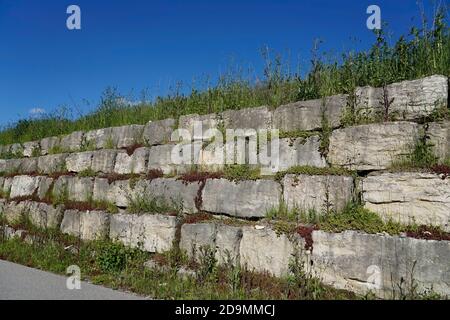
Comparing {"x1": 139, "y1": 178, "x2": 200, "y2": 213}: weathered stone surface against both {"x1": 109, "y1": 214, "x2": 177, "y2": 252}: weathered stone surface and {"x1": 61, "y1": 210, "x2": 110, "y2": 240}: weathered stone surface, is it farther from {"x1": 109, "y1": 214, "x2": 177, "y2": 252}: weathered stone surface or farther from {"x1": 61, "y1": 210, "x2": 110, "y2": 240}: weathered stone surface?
{"x1": 61, "y1": 210, "x2": 110, "y2": 240}: weathered stone surface

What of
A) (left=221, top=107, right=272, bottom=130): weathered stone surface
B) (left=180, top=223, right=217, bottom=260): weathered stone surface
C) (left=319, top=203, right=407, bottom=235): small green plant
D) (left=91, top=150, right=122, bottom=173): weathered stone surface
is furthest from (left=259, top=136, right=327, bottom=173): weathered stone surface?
(left=91, top=150, right=122, bottom=173): weathered stone surface

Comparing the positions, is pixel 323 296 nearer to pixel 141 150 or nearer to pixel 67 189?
pixel 141 150

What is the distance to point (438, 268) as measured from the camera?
12.8ft

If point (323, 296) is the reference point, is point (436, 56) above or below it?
above

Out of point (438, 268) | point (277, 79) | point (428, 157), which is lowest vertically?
point (438, 268)

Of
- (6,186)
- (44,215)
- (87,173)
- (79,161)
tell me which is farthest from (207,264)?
(6,186)

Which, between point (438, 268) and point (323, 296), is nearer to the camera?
point (438, 268)

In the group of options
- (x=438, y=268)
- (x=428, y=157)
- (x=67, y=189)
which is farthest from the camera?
(x=67, y=189)

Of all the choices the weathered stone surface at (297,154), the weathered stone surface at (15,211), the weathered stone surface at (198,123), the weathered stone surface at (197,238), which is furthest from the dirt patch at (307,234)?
the weathered stone surface at (15,211)

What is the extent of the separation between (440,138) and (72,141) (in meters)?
7.50

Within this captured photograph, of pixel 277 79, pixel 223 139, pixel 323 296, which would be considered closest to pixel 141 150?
pixel 223 139

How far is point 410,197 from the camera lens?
432cm

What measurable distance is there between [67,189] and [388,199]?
21.2ft

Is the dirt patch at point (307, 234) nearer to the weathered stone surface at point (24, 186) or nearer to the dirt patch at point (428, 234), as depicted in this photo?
the dirt patch at point (428, 234)
